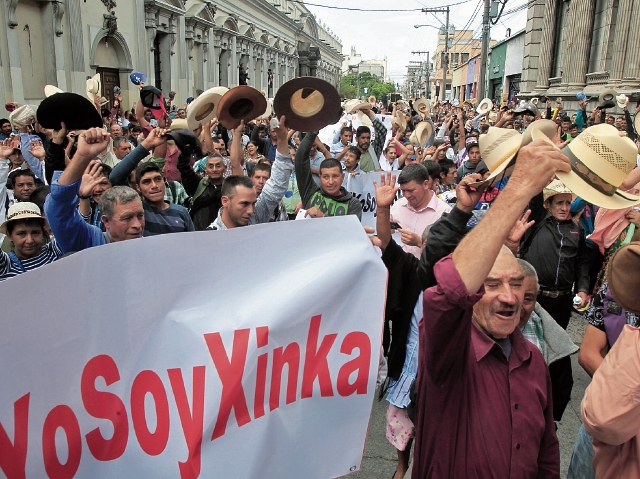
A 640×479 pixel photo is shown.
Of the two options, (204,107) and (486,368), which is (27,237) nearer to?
(204,107)

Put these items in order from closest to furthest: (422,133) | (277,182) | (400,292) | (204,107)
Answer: (400,292) < (277,182) < (204,107) < (422,133)

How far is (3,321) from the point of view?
1589 millimetres

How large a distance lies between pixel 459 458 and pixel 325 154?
6.14m

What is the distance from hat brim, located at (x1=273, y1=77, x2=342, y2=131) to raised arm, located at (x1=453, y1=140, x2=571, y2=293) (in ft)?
9.89

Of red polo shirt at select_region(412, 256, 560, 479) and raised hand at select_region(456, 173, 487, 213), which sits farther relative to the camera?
raised hand at select_region(456, 173, 487, 213)

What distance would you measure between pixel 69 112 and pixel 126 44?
2042 centimetres

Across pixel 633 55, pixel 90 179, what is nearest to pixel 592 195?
pixel 90 179

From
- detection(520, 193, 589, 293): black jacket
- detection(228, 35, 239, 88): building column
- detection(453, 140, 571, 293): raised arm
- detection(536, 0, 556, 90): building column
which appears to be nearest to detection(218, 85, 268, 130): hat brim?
detection(520, 193, 589, 293): black jacket

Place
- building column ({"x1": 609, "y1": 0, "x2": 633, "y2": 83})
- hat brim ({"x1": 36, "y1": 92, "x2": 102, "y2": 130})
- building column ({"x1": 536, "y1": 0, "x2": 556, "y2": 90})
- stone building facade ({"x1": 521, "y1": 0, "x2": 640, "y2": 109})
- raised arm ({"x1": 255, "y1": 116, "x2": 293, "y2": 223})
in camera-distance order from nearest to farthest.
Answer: hat brim ({"x1": 36, "y1": 92, "x2": 102, "y2": 130}) → raised arm ({"x1": 255, "y1": 116, "x2": 293, "y2": 223}) → stone building facade ({"x1": 521, "y1": 0, "x2": 640, "y2": 109}) → building column ({"x1": 609, "y1": 0, "x2": 633, "y2": 83}) → building column ({"x1": 536, "y1": 0, "x2": 556, "y2": 90})

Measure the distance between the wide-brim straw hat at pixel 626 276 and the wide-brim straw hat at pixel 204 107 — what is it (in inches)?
160

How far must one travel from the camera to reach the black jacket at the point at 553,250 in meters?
4.36

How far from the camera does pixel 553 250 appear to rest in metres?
4.38

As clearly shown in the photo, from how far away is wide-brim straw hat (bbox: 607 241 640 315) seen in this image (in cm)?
158

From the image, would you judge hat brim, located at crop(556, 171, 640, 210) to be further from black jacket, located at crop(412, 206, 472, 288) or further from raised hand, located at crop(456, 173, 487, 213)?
black jacket, located at crop(412, 206, 472, 288)
